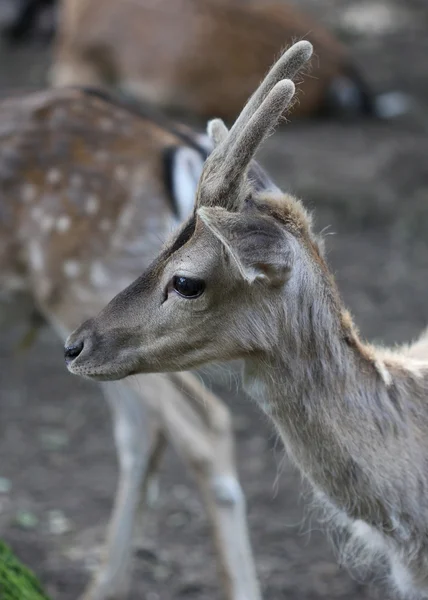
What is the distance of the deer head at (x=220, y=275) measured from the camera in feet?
8.46

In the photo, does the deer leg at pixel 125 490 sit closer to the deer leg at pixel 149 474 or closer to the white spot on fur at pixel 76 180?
the deer leg at pixel 149 474

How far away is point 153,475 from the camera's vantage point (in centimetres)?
454

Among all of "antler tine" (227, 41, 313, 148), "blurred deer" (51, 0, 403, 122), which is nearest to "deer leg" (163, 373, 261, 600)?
"antler tine" (227, 41, 313, 148)

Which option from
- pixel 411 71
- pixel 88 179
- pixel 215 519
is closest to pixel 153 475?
pixel 215 519

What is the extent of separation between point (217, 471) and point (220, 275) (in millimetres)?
1589

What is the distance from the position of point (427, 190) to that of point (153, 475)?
435 cm

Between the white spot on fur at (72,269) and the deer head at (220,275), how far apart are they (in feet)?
4.52

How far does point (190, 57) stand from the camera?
30.7ft

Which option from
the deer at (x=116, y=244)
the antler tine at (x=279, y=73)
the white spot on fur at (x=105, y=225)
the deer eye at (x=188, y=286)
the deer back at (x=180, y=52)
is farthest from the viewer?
the deer back at (x=180, y=52)

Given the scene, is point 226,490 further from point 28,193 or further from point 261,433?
point 261,433

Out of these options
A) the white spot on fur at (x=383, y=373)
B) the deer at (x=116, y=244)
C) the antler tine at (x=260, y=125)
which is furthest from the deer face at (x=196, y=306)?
the deer at (x=116, y=244)

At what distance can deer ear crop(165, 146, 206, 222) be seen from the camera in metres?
4.29

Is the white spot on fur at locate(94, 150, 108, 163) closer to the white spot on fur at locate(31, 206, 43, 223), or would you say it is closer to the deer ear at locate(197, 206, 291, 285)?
the white spot on fur at locate(31, 206, 43, 223)

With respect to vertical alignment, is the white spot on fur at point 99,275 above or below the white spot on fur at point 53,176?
below
